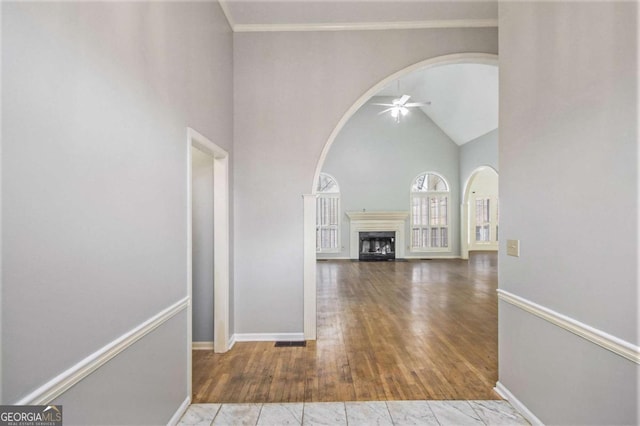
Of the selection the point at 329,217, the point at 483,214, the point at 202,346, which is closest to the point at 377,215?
the point at 329,217

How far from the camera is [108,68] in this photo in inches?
54.3

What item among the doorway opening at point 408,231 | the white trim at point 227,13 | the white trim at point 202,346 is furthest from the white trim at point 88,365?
the white trim at point 227,13

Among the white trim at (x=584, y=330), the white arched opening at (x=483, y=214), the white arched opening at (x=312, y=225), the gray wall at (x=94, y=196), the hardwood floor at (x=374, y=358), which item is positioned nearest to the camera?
the gray wall at (x=94, y=196)

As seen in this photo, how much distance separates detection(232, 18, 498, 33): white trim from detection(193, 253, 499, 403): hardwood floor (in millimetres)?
3395

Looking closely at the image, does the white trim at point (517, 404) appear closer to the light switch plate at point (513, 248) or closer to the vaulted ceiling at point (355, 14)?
the light switch plate at point (513, 248)

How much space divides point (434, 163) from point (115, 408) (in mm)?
9926

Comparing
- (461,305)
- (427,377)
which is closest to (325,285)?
(461,305)

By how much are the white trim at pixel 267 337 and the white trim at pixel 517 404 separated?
1.87 meters

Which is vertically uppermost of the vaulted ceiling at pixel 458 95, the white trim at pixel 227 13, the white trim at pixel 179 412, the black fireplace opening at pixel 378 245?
the vaulted ceiling at pixel 458 95

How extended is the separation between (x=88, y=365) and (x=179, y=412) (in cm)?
111

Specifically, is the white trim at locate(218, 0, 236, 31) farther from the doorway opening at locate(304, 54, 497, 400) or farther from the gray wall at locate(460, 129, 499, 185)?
the gray wall at locate(460, 129, 499, 185)

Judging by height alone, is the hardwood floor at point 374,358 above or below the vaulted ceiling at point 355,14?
below

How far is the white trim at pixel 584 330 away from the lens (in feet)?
4.38

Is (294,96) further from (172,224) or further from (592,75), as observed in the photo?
(592,75)
